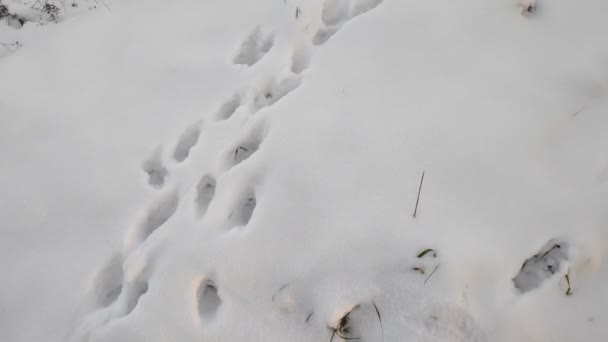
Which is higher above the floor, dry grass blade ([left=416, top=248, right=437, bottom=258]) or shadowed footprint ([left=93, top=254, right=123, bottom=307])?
dry grass blade ([left=416, top=248, right=437, bottom=258])

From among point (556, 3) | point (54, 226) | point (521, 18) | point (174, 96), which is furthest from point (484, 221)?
point (54, 226)

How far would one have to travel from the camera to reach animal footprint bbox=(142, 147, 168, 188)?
1965mm

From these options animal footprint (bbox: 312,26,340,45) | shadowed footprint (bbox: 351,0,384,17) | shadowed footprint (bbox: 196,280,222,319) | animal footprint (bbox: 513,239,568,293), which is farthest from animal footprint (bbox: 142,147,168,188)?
animal footprint (bbox: 513,239,568,293)

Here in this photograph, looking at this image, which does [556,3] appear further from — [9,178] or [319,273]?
[9,178]

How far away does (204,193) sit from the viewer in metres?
1.85

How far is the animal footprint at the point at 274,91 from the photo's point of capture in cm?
209

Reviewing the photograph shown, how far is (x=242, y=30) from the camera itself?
246cm

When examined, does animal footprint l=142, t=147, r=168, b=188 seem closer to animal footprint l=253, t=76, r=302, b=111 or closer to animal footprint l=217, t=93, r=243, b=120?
animal footprint l=217, t=93, r=243, b=120

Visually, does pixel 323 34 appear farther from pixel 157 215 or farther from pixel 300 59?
pixel 157 215

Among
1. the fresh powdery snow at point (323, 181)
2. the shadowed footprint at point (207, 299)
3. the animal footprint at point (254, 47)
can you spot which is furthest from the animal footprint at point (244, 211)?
the animal footprint at point (254, 47)

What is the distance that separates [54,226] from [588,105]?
235cm

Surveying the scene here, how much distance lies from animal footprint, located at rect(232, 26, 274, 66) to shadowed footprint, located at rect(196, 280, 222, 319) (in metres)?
1.27

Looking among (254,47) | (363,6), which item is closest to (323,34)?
(363,6)

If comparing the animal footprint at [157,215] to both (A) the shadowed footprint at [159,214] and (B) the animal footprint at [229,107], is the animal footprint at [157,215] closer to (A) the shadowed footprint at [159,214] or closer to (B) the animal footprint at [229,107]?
(A) the shadowed footprint at [159,214]
